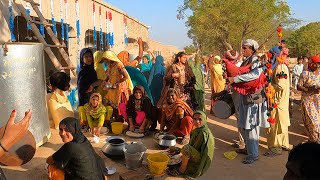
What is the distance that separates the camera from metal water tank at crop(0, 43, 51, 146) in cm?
380

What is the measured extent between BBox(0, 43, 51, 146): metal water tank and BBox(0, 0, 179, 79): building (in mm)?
1366

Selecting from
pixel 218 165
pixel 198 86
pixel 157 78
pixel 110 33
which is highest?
pixel 110 33

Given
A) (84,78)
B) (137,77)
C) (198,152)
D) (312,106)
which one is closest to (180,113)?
(198,152)

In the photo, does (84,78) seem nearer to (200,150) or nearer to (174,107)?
(174,107)

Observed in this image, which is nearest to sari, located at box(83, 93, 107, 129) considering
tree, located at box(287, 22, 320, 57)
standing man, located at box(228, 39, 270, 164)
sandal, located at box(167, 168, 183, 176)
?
sandal, located at box(167, 168, 183, 176)

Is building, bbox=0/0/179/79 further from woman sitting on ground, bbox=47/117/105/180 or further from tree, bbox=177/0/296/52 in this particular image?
tree, bbox=177/0/296/52

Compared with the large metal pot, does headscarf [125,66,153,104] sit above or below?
above

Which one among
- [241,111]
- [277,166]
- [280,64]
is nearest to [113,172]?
[241,111]

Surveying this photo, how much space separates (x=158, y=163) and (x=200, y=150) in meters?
0.54

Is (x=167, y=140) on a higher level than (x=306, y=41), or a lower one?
lower

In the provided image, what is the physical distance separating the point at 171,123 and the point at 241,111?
131 cm

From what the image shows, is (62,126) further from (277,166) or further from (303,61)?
(303,61)

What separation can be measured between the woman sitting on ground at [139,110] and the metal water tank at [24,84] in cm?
142

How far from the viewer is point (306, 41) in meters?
32.0
